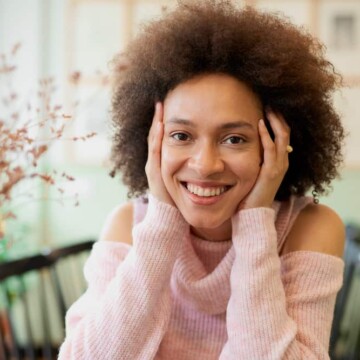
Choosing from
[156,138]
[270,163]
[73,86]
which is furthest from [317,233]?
[73,86]

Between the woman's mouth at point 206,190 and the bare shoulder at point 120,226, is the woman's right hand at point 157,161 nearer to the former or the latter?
the woman's mouth at point 206,190

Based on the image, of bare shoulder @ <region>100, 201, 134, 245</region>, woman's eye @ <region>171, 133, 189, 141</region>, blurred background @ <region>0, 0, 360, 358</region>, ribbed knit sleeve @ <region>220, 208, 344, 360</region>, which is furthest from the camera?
blurred background @ <region>0, 0, 360, 358</region>

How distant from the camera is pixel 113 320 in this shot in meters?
1.05

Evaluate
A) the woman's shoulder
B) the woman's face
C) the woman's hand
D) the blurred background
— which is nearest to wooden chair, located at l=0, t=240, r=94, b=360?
the woman's shoulder

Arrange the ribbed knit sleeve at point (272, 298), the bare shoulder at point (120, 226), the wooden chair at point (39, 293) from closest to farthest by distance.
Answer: the ribbed knit sleeve at point (272, 298) → the bare shoulder at point (120, 226) → the wooden chair at point (39, 293)

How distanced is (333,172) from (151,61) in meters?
0.55

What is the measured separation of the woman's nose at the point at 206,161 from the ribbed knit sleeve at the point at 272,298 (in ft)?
0.43

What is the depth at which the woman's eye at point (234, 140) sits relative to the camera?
1070 mm

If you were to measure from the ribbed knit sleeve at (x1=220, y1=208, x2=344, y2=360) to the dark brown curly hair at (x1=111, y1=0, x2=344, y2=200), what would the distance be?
9.2 inches

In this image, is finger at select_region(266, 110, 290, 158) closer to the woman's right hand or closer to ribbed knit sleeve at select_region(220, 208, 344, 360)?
ribbed knit sleeve at select_region(220, 208, 344, 360)

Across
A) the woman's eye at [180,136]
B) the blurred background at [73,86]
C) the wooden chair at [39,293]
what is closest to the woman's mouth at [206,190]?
the woman's eye at [180,136]

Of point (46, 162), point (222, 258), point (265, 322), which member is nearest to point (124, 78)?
point (222, 258)

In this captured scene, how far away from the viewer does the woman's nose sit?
104 centimetres

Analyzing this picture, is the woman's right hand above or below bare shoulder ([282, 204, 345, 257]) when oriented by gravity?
above
